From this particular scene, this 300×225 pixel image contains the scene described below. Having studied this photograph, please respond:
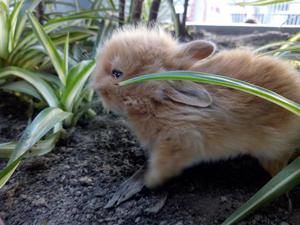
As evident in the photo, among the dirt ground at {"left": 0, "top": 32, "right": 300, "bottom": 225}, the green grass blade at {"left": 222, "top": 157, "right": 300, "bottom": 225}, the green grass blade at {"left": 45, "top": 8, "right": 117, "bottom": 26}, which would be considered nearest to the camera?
the green grass blade at {"left": 222, "top": 157, "right": 300, "bottom": 225}

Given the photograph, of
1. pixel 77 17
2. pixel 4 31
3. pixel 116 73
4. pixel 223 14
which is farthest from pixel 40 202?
pixel 223 14

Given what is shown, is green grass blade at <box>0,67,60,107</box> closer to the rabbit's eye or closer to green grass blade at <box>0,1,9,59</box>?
green grass blade at <box>0,1,9,59</box>

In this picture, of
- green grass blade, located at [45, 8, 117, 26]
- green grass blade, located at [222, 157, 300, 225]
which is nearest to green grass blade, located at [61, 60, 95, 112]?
green grass blade, located at [45, 8, 117, 26]

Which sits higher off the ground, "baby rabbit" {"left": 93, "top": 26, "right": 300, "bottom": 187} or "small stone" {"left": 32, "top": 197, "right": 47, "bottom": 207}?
"baby rabbit" {"left": 93, "top": 26, "right": 300, "bottom": 187}

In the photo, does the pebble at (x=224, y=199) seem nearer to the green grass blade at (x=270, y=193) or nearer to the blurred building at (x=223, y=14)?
the green grass blade at (x=270, y=193)

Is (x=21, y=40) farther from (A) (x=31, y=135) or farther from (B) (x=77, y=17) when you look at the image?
(A) (x=31, y=135)

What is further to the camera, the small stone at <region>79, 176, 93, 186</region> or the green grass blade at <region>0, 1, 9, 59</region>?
the green grass blade at <region>0, 1, 9, 59</region>

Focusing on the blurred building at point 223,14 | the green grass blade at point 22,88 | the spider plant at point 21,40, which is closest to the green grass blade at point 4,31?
the spider plant at point 21,40

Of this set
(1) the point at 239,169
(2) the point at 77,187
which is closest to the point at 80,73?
(2) the point at 77,187
